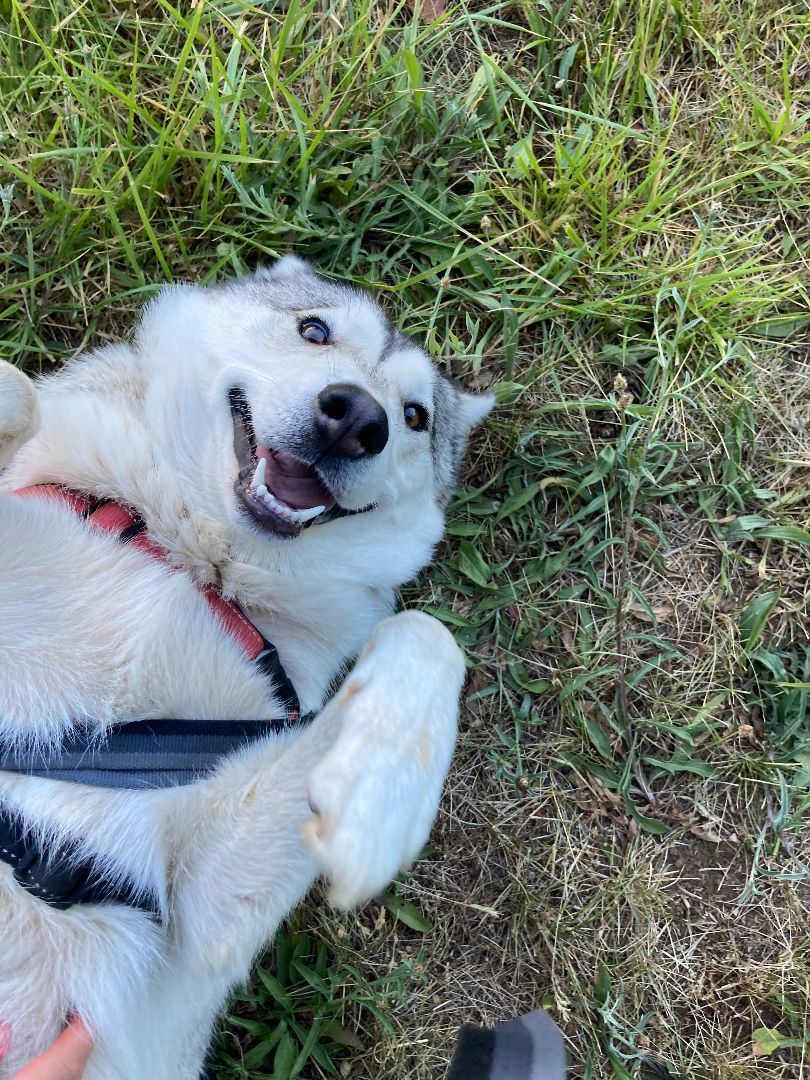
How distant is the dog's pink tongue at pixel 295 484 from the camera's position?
8.33ft

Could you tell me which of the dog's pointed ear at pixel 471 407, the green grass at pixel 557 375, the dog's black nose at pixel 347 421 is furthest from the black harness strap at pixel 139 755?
the dog's pointed ear at pixel 471 407

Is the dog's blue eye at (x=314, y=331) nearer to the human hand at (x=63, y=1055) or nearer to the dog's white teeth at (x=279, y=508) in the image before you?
the dog's white teeth at (x=279, y=508)

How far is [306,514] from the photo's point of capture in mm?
2451

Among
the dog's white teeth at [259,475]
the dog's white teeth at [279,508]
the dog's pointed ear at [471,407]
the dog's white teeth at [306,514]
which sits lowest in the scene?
the dog's pointed ear at [471,407]

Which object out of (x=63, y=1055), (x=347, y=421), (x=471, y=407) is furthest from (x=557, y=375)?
(x=63, y=1055)

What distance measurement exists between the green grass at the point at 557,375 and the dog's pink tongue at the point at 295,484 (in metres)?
1.12

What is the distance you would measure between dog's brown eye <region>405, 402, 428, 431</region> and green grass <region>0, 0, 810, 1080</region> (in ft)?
2.27

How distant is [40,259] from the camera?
3.36 meters

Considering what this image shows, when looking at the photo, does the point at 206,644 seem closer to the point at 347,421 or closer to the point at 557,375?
the point at 347,421

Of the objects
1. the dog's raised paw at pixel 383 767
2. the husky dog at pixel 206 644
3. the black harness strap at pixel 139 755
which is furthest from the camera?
the black harness strap at pixel 139 755

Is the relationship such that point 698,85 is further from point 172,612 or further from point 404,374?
point 172,612

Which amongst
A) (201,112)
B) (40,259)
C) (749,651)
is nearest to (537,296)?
(201,112)

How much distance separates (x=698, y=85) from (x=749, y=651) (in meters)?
2.87

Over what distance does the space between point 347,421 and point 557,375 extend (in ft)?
5.44
